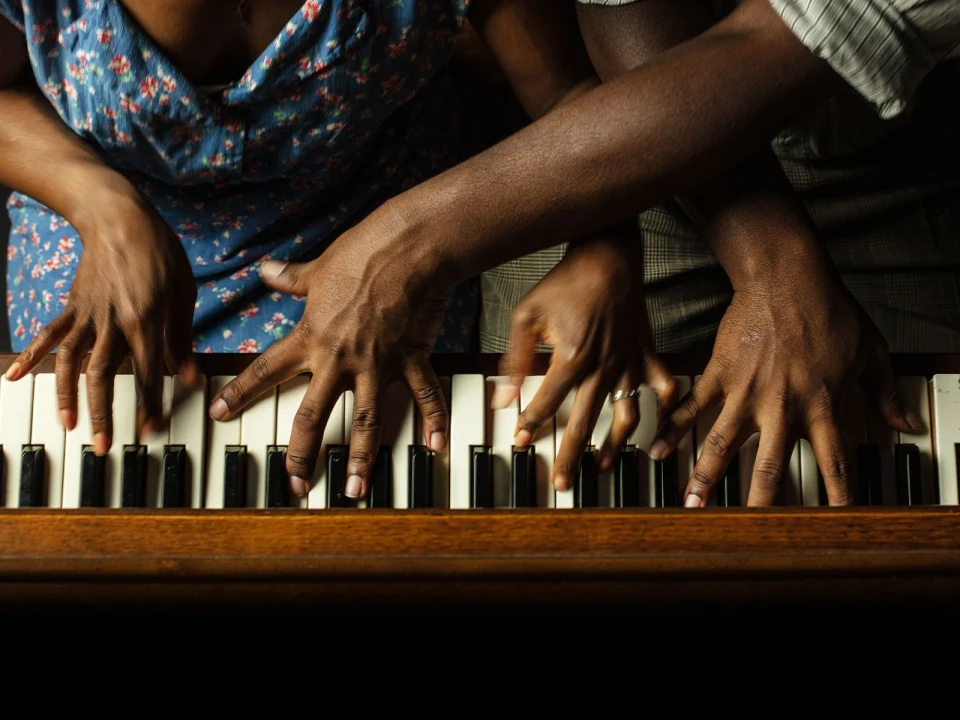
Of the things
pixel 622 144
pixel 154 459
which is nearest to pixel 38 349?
pixel 154 459

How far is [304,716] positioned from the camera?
0.82 m

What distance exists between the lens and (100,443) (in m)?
0.78

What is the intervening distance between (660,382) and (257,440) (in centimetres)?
40

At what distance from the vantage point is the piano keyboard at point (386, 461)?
0.79 meters

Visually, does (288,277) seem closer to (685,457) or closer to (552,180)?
(552,180)

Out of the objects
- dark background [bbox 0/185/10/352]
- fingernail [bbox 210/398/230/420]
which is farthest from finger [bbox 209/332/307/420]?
dark background [bbox 0/185/10/352]

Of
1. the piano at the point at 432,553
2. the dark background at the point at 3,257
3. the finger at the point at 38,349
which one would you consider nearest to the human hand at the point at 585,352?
the piano at the point at 432,553

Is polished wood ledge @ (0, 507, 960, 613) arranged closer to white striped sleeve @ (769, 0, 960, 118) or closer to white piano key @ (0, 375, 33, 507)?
white piano key @ (0, 375, 33, 507)

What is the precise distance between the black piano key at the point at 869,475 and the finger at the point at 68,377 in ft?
2.50

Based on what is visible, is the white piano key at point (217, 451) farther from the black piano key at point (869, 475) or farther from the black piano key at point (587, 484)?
the black piano key at point (869, 475)

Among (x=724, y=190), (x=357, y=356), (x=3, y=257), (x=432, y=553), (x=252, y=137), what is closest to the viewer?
(x=432, y=553)

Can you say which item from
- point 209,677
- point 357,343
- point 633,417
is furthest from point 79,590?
point 633,417

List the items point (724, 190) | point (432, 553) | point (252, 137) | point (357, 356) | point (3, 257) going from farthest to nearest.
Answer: point (3, 257)
point (252, 137)
point (724, 190)
point (357, 356)
point (432, 553)

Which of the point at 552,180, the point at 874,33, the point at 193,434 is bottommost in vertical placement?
the point at 193,434
